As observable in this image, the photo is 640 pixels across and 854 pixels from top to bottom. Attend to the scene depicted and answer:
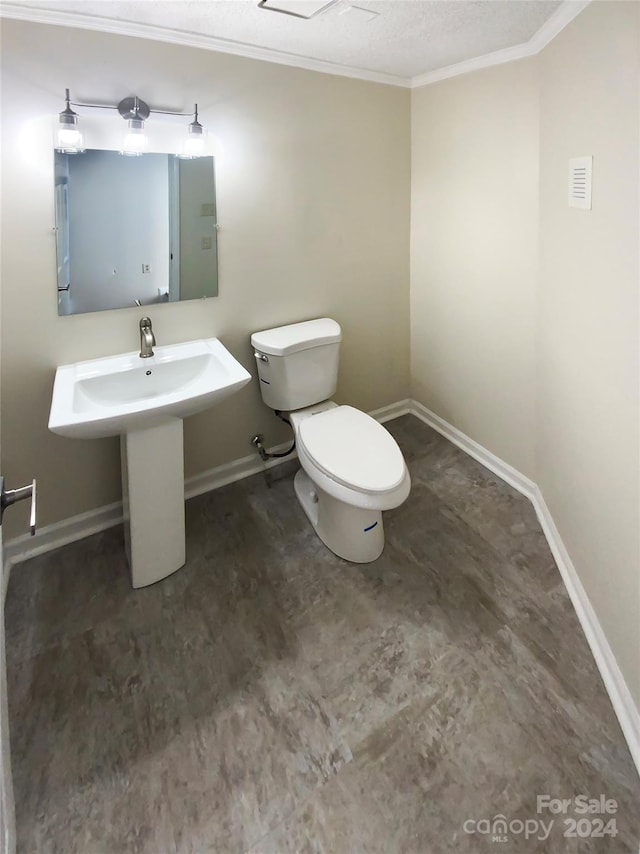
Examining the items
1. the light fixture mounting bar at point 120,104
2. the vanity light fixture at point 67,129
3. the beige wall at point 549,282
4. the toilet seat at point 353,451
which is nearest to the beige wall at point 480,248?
the beige wall at point 549,282

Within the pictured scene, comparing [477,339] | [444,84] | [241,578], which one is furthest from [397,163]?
[241,578]

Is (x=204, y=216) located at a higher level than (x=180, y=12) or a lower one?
lower

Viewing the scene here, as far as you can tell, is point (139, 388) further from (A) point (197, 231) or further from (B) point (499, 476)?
(B) point (499, 476)

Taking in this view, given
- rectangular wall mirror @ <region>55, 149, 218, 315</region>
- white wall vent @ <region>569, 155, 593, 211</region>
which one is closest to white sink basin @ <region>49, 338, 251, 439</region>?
rectangular wall mirror @ <region>55, 149, 218, 315</region>

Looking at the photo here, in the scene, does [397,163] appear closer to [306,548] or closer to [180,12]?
[180,12]

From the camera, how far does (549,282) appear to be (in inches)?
78.4

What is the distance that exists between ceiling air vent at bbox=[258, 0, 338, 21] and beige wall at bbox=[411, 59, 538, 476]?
92 cm

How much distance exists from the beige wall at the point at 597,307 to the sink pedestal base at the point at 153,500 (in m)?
1.45

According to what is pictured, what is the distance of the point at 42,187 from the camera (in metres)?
1.72

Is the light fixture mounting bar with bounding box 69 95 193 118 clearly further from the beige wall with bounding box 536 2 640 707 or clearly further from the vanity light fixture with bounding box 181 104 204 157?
the beige wall with bounding box 536 2 640 707

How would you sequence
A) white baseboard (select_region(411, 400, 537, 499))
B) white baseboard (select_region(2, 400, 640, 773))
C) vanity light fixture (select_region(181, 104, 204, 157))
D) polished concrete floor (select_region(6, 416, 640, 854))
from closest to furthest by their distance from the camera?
polished concrete floor (select_region(6, 416, 640, 854))
white baseboard (select_region(2, 400, 640, 773))
vanity light fixture (select_region(181, 104, 204, 157))
white baseboard (select_region(411, 400, 537, 499))

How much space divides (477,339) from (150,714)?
7.14ft

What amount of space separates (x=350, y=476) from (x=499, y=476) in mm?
1135

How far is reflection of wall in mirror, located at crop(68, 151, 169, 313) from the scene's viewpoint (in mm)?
1801
